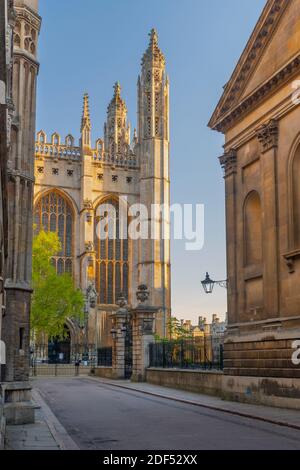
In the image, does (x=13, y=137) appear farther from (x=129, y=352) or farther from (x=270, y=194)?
(x=129, y=352)

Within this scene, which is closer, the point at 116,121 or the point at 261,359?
the point at 261,359

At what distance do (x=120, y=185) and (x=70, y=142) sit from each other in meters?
6.54

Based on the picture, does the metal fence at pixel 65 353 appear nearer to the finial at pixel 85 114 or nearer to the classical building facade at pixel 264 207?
the finial at pixel 85 114

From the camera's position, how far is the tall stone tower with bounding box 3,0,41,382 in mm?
16062

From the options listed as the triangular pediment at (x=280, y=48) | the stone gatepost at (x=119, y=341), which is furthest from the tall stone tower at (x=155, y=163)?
the triangular pediment at (x=280, y=48)

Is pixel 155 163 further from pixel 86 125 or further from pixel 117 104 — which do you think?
Answer: pixel 117 104

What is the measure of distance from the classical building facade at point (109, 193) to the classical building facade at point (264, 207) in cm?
4084

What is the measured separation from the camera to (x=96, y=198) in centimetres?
6706

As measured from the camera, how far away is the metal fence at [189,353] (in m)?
26.0

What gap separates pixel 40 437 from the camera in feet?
41.3

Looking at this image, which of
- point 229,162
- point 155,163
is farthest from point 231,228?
point 155,163

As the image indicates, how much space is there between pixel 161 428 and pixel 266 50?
12.6 meters

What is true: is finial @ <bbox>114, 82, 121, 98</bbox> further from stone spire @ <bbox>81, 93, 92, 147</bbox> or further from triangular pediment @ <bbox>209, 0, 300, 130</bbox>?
triangular pediment @ <bbox>209, 0, 300, 130</bbox>

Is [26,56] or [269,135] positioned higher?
[26,56]
